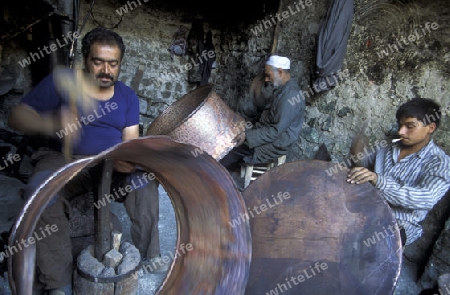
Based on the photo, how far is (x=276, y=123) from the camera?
3725 mm

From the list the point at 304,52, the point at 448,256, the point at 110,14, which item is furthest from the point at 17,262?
the point at 110,14

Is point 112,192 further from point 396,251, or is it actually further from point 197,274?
point 396,251

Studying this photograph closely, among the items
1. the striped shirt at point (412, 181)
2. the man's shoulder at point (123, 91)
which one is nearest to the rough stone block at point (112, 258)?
the man's shoulder at point (123, 91)

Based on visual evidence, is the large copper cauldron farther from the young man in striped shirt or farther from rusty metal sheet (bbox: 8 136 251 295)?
the young man in striped shirt

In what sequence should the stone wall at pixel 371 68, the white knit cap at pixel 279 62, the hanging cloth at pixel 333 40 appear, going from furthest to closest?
the white knit cap at pixel 279 62
the hanging cloth at pixel 333 40
the stone wall at pixel 371 68

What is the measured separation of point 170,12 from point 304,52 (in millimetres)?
3377

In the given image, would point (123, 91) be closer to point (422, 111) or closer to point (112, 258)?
point (112, 258)

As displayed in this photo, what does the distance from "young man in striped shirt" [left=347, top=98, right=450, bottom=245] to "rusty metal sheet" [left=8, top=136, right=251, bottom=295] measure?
837 millimetres

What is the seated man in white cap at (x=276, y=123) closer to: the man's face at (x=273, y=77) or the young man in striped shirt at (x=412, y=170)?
the man's face at (x=273, y=77)

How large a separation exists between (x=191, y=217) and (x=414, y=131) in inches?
62.5

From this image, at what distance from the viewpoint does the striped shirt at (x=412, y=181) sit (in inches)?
83.1

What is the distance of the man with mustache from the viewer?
190 cm

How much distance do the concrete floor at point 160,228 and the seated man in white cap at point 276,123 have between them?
3.65ft

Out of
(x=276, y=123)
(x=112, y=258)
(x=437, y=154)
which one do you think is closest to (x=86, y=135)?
(x=112, y=258)
